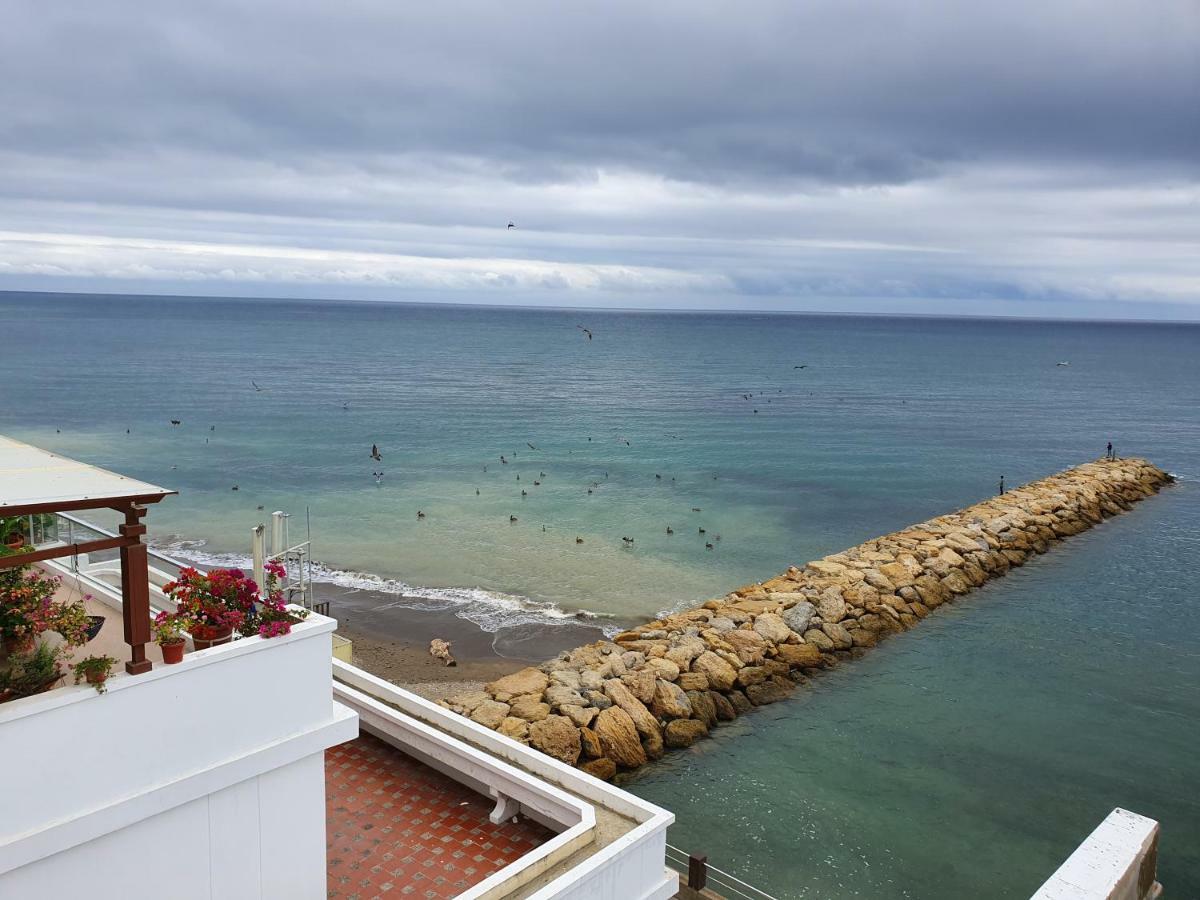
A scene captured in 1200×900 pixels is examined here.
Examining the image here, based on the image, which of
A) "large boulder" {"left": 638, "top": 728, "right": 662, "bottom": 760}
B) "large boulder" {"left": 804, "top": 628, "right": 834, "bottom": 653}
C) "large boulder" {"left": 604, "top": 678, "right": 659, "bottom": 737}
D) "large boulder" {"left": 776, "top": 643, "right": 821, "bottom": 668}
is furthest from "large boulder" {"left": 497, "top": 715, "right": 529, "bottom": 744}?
"large boulder" {"left": 804, "top": 628, "right": 834, "bottom": 653}

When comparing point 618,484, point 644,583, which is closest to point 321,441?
point 618,484

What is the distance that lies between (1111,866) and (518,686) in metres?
12.2

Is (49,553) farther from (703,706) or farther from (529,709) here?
(703,706)

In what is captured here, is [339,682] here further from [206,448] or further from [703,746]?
[206,448]

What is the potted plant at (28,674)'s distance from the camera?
618 cm

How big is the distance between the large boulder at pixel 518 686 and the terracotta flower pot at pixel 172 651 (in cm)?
1329

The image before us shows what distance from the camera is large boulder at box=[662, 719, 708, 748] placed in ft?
65.6

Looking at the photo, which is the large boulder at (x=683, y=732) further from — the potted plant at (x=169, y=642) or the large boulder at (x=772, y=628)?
the potted plant at (x=169, y=642)

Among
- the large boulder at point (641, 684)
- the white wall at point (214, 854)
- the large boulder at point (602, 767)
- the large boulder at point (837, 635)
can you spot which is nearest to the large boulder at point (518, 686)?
the large boulder at point (641, 684)

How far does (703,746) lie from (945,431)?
5828 cm

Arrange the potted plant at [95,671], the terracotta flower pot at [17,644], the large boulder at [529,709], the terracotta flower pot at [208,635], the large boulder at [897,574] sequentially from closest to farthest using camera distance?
1. the potted plant at [95,671]
2. the terracotta flower pot at [17,644]
3. the terracotta flower pot at [208,635]
4. the large boulder at [529,709]
5. the large boulder at [897,574]

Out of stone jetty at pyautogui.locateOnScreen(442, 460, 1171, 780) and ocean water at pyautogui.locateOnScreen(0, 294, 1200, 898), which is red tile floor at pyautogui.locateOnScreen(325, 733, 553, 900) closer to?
stone jetty at pyautogui.locateOnScreen(442, 460, 1171, 780)

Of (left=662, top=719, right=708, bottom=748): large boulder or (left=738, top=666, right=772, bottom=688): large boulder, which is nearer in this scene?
(left=662, top=719, right=708, bottom=748): large boulder

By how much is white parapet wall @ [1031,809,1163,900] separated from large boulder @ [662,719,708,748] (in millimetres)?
9478
